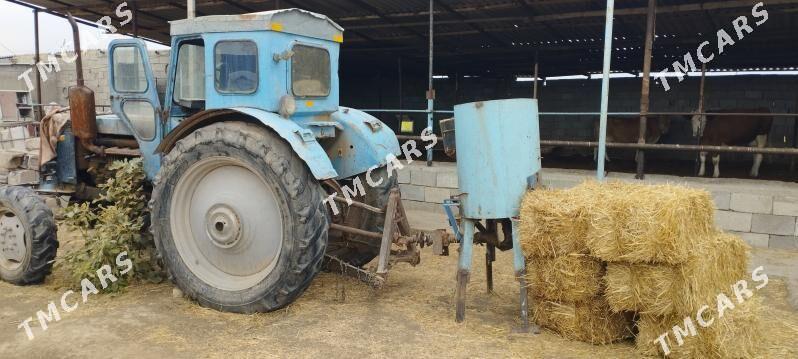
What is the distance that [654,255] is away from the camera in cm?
313

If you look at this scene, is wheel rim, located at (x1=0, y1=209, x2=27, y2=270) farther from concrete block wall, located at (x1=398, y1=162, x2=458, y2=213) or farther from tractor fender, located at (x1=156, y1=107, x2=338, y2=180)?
concrete block wall, located at (x1=398, y1=162, x2=458, y2=213)

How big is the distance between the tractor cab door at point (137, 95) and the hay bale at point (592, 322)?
3406 mm

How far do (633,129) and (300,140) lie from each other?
422 inches

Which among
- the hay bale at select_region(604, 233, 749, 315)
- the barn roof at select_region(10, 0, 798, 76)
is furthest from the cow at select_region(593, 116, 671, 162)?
the hay bale at select_region(604, 233, 749, 315)

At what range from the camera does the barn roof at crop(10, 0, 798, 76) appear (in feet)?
25.5

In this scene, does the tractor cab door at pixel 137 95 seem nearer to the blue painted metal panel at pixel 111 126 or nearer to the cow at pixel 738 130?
the blue painted metal panel at pixel 111 126

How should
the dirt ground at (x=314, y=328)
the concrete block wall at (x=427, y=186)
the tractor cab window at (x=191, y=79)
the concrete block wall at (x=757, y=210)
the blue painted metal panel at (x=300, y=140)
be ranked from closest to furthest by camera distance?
the dirt ground at (x=314, y=328)
the blue painted metal panel at (x=300, y=140)
the tractor cab window at (x=191, y=79)
the concrete block wall at (x=757, y=210)
the concrete block wall at (x=427, y=186)

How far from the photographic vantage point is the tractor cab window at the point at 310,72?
4.21 m

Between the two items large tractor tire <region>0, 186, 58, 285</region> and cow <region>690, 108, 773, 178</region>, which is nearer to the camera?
large tractor tire <region>0, 186, 58, 285</region>

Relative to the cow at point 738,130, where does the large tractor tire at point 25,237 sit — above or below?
below

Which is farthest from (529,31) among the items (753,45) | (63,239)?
(63,239)

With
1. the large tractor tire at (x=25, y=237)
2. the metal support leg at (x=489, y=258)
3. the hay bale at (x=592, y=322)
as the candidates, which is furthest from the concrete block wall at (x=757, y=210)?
the large tractor tire at (x=25, y=237)

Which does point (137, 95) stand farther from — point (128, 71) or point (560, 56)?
point (560, 56)

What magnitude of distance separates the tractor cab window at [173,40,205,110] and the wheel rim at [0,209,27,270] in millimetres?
1676
